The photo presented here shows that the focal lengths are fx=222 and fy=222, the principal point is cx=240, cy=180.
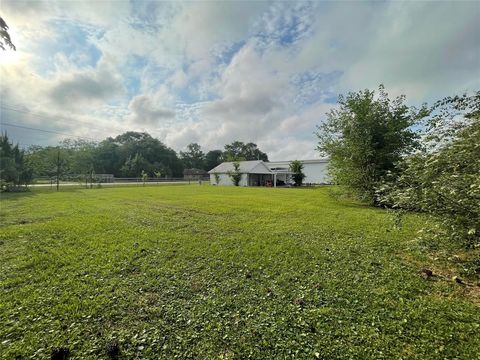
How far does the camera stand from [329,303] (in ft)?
9.07

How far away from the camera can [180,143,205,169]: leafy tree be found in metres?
71.4

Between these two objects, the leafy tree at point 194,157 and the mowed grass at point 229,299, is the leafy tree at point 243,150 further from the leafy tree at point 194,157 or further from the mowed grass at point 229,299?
the mowed grass at point 229,299

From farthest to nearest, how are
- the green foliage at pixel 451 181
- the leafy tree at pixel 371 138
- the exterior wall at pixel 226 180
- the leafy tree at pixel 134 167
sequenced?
the leafy tree at pixel 134 167 → the exterior wall at pixel 226 180 → the leafy tree at pixel 371 138 → the green foliage at pixel 451 181

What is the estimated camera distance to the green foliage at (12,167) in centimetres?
1730

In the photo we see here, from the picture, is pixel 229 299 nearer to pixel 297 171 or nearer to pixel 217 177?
pixel 297 171

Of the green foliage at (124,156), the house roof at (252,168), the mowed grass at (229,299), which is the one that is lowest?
the mowed grass at (229,299)

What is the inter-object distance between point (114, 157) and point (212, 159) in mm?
30663

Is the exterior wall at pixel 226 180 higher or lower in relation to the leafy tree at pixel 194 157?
lower

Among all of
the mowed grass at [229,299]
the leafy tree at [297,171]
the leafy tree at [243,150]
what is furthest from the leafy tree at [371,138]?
the leafy tree at [243,150]

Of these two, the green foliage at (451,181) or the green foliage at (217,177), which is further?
the green foliage at (217,177)

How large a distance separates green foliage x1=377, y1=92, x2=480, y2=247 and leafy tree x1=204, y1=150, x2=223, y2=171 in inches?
2768

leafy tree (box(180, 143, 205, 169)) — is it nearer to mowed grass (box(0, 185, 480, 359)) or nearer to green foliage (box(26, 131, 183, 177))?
green foliage (box(26, 131, 183, 177))

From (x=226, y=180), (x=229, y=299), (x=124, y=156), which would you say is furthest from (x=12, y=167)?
(x=124, y=156)

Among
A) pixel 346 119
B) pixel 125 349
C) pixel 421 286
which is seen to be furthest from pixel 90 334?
pixel 346 119
